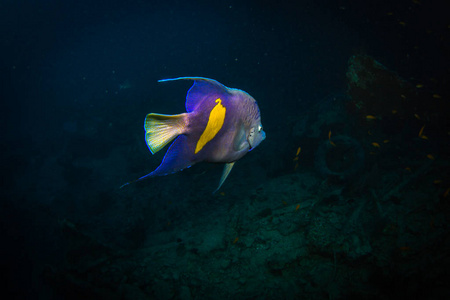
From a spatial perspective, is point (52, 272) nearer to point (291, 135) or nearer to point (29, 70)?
point (291, 135)

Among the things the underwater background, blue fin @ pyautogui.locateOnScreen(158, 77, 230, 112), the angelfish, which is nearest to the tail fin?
the angelfish

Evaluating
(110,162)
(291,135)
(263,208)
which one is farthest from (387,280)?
(110,162)

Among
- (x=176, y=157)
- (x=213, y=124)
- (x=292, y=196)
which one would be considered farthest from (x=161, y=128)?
(x=292, y=196)

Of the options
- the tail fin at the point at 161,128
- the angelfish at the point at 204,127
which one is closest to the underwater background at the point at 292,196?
the angelfish at the point at 204,127

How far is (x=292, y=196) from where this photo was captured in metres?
4.69

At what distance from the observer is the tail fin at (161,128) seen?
0.89 m

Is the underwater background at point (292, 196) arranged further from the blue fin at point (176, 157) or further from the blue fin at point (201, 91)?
the blue fin at point (201, 91)

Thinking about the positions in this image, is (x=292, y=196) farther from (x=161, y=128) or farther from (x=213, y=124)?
(x=161, y=128)

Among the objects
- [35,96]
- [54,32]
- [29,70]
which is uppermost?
[54,32]

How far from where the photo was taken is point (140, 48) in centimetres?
6297

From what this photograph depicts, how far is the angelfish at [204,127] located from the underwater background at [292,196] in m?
2.58

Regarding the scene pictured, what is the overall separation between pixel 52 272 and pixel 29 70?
188 feet

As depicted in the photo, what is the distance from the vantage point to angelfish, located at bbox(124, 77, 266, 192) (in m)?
0.96

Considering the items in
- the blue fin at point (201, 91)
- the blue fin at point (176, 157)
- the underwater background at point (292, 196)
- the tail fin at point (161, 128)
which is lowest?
the underwater background at point (292, 196)
